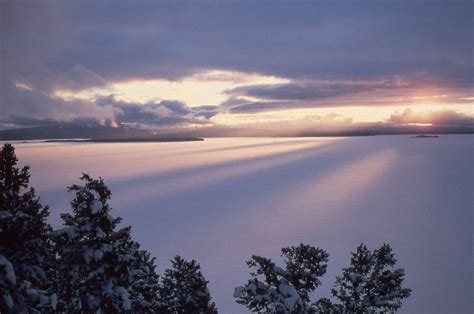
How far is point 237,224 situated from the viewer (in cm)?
14100

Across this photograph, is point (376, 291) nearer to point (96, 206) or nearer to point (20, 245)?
point (96, 206)

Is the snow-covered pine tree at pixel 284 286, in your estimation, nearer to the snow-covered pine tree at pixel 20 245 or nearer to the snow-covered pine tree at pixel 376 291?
the snow-covered pine tree at pixel 376 291

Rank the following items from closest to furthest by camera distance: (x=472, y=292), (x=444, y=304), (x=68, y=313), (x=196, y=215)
Answer: (x=68, y=313), (x=444, y=304), (x=472, y=292), (x=196, y=215)

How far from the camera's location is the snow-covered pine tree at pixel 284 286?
45.0 ft

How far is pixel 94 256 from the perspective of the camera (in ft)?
41.4

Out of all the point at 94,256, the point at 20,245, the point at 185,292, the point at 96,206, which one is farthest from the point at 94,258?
the point at 185,292

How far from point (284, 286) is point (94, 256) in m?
6.97

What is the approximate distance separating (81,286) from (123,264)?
199cm

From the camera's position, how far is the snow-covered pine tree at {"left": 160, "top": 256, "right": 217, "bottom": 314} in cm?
2159

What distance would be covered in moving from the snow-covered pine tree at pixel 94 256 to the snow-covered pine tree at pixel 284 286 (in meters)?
4.45

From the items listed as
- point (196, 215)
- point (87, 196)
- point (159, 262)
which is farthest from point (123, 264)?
point (196, 215)

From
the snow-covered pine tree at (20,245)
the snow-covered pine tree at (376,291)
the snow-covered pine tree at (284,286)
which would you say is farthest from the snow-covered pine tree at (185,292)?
the snow-covered pine tree at (20,245)

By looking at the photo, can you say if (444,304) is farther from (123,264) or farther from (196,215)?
(196,215)

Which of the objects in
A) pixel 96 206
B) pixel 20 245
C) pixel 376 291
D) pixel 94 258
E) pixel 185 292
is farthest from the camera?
pixel 185 292
